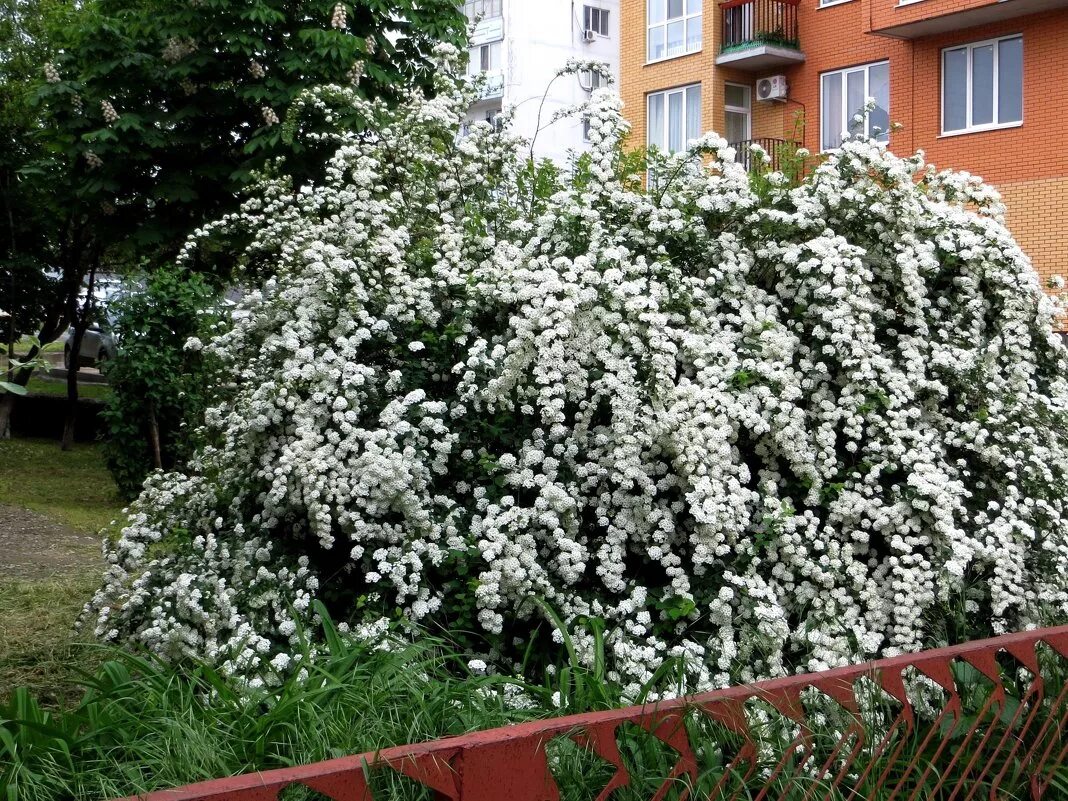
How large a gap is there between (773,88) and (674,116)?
2.90 metres

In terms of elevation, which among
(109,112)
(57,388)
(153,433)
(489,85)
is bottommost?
(153,433)

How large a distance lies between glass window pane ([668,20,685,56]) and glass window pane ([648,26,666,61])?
0.24 m

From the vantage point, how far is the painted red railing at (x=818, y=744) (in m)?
2.51

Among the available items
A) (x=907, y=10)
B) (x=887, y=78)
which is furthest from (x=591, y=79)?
(x=907, y=10)

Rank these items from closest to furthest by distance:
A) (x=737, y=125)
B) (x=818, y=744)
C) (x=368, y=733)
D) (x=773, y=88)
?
1. (x=368, y=733)
2. (x=818, y=744)
3. (x=773, y=88)
4. (x=737, y=125)

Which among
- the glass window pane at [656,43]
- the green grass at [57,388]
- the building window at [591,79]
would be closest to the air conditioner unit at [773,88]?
the glass window pane at [656,43]

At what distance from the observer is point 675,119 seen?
26766mm

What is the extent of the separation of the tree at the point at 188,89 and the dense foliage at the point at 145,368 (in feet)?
1.44

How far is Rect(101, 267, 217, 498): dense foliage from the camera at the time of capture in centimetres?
1177

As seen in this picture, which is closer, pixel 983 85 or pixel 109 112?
pixel 109 112

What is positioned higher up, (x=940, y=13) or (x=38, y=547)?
(x=940, y=13)

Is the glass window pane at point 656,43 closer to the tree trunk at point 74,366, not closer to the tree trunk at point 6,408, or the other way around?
the tree trunk at point 74,366

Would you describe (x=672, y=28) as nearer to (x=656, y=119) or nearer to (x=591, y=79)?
(x=656, y=119)

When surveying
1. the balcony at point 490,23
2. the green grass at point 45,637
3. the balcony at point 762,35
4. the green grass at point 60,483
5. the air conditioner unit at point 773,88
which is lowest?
the green grass at point 45,637
